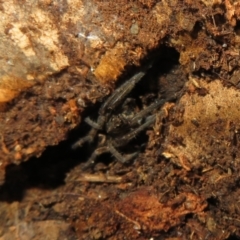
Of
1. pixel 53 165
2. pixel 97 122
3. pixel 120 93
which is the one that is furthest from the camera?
pixel 53 165

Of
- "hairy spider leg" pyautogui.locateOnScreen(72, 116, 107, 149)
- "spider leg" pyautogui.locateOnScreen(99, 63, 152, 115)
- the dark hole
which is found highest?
"spider leg" pyautogui.locateOnScreen(99, 63, 152, 115)

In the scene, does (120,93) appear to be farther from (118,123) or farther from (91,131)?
(91,131)

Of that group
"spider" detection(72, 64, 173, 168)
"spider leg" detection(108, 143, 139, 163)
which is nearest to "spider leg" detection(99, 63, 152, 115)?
"spider" detection(72, 64, 173, 168)

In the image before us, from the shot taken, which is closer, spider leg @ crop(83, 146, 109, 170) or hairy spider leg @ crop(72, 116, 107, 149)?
hairy spider leg @ crop(72, 116, 107, 149)

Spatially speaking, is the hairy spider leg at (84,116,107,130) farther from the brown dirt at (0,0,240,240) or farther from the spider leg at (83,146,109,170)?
the spider leg at (83,146,109,170)

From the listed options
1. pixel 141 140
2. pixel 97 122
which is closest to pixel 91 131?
pixel 97 122

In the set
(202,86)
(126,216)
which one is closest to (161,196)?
(126,216)

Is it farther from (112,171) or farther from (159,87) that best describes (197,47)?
(112,171)
